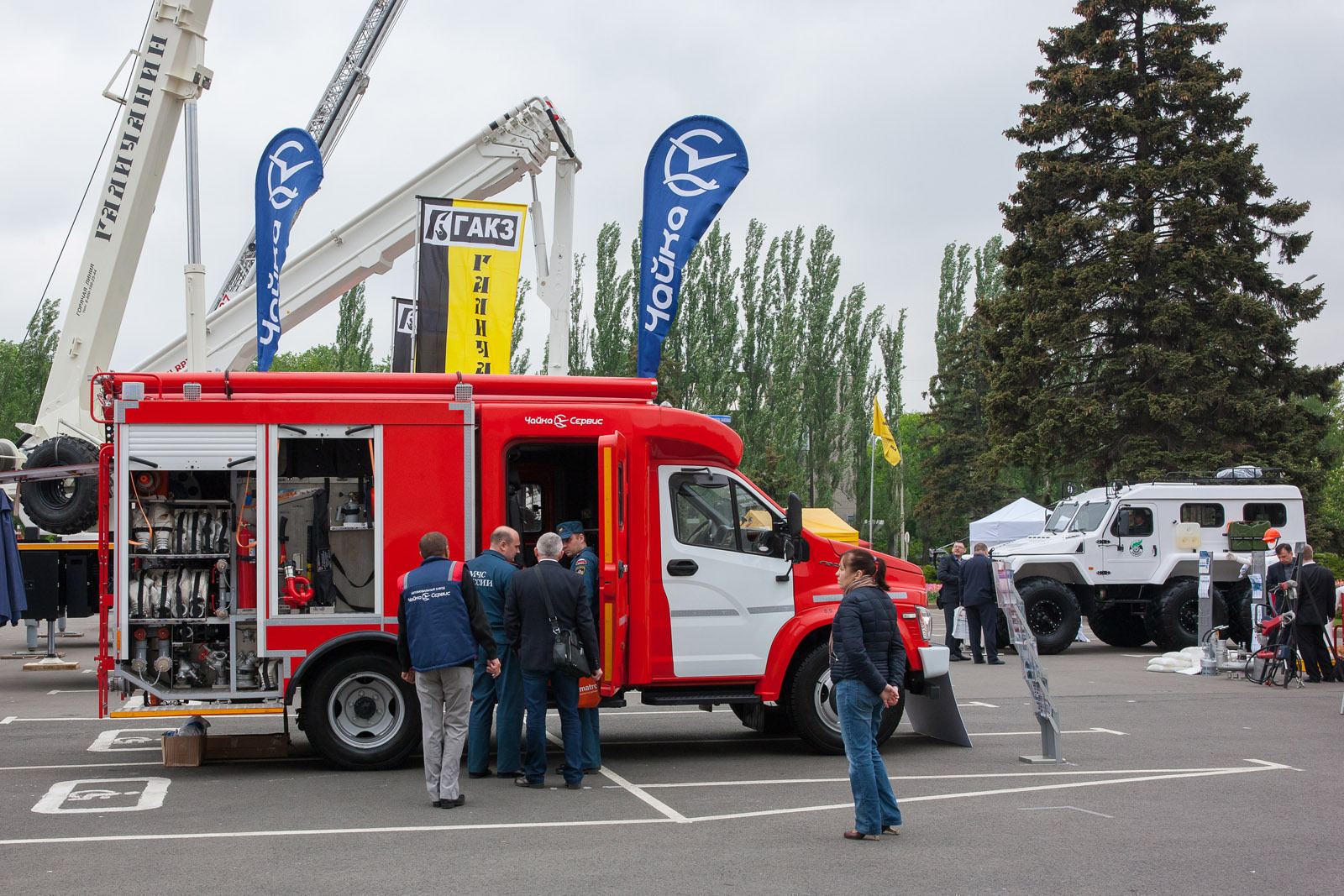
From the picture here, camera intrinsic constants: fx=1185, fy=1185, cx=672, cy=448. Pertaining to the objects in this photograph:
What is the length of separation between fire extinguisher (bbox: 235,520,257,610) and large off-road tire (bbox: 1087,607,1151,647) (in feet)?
50.0

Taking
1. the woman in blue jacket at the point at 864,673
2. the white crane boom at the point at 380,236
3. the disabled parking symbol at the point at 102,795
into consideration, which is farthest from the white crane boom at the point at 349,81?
the woman in blue jacket at the point at 864,673

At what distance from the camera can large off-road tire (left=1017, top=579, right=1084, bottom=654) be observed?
1872cm

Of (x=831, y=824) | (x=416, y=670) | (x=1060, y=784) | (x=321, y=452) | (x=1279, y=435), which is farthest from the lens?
(x=1279, y=435)

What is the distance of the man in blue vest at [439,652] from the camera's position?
7.77 m

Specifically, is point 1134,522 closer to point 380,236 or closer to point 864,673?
point 380,236

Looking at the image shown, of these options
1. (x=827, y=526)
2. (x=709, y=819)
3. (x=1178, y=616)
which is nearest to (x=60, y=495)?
(x=709, y=819)

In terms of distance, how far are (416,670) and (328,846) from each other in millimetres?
1411

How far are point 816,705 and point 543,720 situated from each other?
2.43 metres

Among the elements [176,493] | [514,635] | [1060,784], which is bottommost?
[1060,784]

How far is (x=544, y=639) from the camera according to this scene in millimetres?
8164

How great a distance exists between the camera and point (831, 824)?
727 cm

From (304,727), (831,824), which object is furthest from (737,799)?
(304,727)

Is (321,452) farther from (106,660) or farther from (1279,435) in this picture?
(1279,435)

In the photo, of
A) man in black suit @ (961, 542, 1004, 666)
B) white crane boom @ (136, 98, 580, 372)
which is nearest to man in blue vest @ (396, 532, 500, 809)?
white crane boom @ (136, 98, 580, 372)
